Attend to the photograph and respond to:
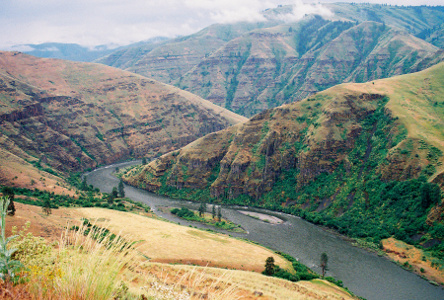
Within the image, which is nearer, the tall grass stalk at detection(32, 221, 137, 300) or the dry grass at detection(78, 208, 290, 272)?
the tall grass stalk at detection(32, 221, 137, 300)

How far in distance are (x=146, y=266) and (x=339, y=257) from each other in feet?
175

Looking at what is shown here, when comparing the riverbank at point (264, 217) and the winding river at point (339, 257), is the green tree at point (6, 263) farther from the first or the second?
the riverbank at point (264, 217)

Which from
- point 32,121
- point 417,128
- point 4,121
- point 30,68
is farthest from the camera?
point 30,68

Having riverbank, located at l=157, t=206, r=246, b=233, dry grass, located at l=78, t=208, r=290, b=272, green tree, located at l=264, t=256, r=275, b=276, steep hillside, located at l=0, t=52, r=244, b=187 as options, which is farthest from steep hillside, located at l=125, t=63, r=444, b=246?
steep hillside, located at l=0, t=52, r=244, b=187

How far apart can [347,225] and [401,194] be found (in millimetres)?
12629

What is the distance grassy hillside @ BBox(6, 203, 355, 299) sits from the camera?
575cm

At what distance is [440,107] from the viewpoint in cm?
8538

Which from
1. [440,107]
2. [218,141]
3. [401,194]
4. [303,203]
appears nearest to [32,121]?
[218,141]

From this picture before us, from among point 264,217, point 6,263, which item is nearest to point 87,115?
point 264,217

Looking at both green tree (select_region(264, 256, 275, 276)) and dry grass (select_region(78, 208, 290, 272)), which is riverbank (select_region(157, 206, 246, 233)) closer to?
dry grass (select_region(78, 208, 290, 272))

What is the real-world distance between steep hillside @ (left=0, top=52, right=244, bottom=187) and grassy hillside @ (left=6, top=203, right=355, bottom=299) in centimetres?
7481

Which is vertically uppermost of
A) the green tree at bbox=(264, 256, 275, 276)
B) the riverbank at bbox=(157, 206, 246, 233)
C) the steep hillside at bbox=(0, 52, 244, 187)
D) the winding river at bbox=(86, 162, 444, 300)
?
the steep hillside at bbox=(0, 52, 244, 187)

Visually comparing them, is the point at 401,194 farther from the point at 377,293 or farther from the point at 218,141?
the point at 218,141

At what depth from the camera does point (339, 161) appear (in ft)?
274
